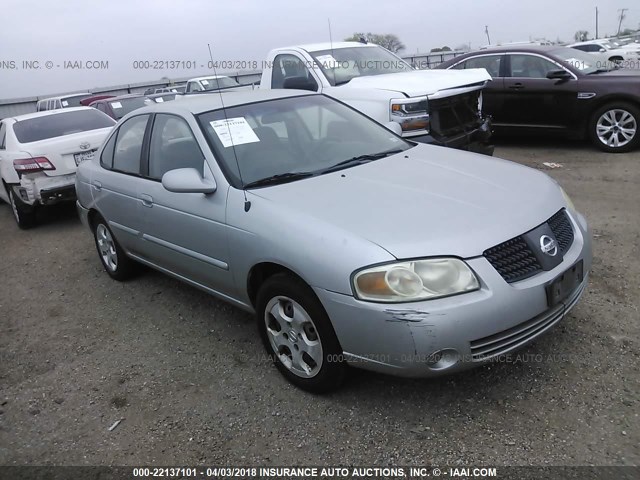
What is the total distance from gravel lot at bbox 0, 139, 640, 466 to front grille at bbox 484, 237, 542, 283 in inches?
26.6

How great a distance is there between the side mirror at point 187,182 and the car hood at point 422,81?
3317 millimetres

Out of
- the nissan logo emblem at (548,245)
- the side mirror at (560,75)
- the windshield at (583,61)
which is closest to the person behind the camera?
the nissan logo emblem at (548,245)

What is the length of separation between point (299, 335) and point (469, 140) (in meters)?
3.95

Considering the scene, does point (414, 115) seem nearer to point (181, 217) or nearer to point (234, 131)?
point (234, 131)

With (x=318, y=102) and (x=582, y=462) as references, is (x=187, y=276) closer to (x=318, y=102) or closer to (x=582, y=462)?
(x=318, y=102)

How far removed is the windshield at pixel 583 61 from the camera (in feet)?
26.9

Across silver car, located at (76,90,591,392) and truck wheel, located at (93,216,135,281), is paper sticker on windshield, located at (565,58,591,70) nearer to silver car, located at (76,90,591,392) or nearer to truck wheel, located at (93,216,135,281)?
silver car, located at (76,90,591,392)

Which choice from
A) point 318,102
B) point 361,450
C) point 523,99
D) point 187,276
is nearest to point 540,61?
point 523,99

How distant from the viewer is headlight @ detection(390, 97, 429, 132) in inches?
232

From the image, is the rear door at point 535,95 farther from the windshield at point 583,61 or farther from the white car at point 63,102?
the white car at point 63,102

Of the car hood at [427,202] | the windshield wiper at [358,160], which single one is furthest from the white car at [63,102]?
the car hood at [427,202]

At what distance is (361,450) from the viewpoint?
8.59ft

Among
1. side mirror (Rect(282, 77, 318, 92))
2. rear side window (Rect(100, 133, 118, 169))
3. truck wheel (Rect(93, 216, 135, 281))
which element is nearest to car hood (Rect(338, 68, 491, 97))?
side mirror (Rect(282, 77, 318, 92))

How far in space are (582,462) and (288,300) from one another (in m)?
1.55
